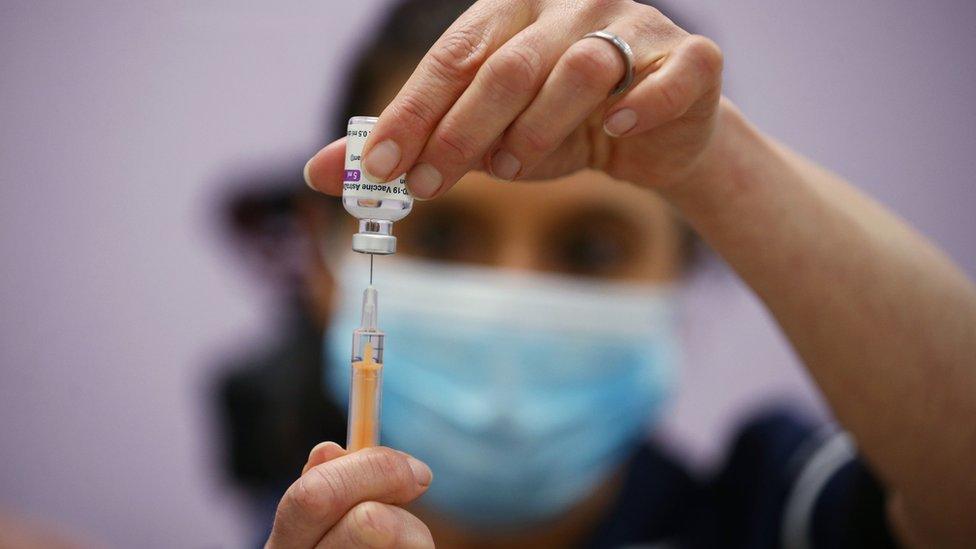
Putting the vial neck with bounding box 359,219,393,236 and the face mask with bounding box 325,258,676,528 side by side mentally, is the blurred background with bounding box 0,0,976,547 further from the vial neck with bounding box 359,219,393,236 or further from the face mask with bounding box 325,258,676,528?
the vial neck with bounding box 359,219,393,236

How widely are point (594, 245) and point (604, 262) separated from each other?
4cm

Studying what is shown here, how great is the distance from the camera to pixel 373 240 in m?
0.83

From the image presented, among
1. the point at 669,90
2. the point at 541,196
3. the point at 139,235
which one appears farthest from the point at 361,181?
the point at 139,235

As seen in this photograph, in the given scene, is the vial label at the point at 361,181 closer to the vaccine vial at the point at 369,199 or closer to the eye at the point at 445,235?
the vaccine vial at the point at 369,199

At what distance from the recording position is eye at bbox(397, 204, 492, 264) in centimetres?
166

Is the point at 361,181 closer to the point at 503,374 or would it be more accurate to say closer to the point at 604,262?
the point at 503,374

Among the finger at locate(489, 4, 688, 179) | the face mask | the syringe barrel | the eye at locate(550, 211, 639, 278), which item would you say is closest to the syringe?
the syringe barrel

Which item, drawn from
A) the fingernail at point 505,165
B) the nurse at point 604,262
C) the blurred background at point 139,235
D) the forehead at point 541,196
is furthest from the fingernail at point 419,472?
the blurred background at point 139,235

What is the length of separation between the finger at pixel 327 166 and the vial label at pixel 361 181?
0.09 m

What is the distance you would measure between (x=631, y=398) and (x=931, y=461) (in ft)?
2.17

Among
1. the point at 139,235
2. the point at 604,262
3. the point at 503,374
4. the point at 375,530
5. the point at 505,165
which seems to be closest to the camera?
the point at 375,530

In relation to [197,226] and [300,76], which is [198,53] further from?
[197,226]

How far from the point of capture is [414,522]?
81 centimetres

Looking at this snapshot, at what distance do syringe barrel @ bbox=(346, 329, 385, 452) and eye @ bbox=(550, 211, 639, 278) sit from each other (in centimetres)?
84
